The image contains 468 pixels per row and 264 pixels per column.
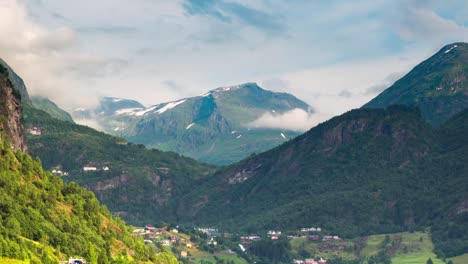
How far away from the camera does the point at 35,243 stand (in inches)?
7397

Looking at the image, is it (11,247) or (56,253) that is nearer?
(11,247)

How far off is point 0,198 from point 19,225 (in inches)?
391

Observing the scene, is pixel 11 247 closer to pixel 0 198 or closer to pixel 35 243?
pixel 35 243

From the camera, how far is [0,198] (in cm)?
19950

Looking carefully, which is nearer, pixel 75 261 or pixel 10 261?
pixel 10 261

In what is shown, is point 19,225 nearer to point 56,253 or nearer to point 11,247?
point 56,253

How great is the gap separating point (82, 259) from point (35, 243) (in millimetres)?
10899

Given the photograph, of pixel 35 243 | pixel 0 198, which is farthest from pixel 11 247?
pixel 0 198

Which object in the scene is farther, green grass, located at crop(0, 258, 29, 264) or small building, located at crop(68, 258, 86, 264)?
small building, located at crop(68, 258, 86, 264)

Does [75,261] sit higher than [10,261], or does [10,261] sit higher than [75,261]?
[75,261]

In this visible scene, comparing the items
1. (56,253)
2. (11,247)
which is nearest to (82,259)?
(56,253)

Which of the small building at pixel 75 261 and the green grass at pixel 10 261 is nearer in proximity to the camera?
the green grass at pixel 10 261

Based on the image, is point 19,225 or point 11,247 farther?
point 19,225

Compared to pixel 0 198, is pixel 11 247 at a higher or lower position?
lower
